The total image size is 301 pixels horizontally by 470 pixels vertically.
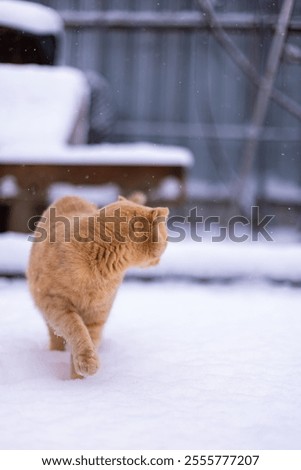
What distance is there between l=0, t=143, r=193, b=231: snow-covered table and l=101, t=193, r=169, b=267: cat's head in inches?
59.7

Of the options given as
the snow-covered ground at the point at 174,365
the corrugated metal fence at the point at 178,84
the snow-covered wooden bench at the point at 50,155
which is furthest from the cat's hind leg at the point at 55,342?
the corrugated metal fence at the point at 178,84

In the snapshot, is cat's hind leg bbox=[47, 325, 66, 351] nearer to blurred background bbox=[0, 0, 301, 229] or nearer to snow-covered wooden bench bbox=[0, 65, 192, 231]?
snow-covered wooden bench bbox=[0, 65, 192, 231]

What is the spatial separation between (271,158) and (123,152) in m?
3.49

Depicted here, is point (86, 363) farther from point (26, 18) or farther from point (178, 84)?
→ point (178, 84)

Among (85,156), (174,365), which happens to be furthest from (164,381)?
(85,156)

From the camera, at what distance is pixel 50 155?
2803 millimetres

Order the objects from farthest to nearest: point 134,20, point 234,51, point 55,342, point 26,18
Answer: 1. point 134,20
2. point 234,51
3. point 26,18
4. point 55,342

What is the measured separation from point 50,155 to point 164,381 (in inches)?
71.0

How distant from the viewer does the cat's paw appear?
1.20 meters

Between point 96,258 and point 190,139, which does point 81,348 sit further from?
point 190,139

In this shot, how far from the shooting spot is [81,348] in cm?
123

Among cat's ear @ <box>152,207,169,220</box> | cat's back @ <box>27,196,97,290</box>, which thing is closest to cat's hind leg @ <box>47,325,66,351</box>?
cat's back @ <box>27,196,97,290</box>

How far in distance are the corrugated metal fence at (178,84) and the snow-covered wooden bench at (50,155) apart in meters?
2.51

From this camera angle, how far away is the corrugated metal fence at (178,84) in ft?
18.0
